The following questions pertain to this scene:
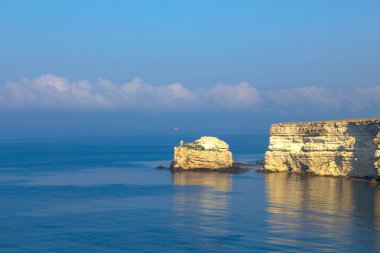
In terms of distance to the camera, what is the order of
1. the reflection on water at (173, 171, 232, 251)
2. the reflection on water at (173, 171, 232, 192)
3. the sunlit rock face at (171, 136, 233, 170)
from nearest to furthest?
the reflection on water at (173, 171, 232, 251) < the reflection on water at (173, 171, 232, 192) < the sunlit rock face at (171, 136, 233, 170)

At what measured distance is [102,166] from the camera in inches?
4208

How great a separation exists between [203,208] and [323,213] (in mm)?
11443

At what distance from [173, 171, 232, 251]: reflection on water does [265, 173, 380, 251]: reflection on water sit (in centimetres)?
440

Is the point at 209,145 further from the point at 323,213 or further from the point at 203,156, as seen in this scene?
the point at 323,213

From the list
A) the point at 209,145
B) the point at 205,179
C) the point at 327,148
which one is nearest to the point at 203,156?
the point at 209,145

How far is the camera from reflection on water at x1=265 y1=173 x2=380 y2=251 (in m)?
41.1

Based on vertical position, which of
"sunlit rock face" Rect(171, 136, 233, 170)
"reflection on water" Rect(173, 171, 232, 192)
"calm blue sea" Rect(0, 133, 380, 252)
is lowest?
"calm blue sea" Rect(0, 133, 380, 252)

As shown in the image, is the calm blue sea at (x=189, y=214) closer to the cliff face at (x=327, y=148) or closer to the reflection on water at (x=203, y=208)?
the reflection on water at (x=203, y=208)

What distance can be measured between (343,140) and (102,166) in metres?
47.6

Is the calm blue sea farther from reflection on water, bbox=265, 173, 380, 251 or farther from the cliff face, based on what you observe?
the cliff face

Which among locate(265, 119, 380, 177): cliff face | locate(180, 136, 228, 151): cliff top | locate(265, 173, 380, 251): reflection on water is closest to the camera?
locate(265, 173, 380, 251): reflection on water

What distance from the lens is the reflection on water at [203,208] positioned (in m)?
42.6

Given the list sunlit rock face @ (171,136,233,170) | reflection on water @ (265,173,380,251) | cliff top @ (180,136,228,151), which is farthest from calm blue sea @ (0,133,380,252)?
cliff top @ (180,136,228,151)

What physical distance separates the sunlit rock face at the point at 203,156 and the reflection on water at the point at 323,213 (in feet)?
59.0
